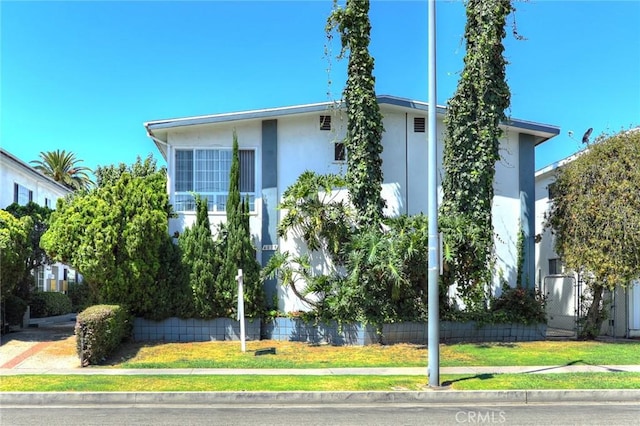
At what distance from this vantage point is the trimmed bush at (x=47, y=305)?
23359mm

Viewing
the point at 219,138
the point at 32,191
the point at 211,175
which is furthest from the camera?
the point at 32,191

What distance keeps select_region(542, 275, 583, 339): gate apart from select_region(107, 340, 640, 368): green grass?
2330 mm

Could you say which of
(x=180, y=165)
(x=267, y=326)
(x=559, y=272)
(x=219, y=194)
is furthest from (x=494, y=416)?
(x=559, y=272)

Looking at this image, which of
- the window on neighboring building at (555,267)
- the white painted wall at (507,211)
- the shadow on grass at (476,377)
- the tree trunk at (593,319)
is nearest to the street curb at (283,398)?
the shadow on grass at (476,377)

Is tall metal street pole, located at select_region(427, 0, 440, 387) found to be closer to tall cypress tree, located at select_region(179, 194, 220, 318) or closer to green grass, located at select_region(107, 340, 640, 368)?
green grass, located at select_region(107, 340, 640, 368)

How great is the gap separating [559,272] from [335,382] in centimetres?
1349

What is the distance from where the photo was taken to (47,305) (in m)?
23.9

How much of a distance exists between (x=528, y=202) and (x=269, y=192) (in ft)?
26.3

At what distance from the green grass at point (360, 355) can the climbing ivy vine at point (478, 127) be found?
6.54ft

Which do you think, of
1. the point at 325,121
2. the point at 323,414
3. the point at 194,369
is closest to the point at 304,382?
the point at 323,414

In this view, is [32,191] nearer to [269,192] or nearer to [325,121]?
[269,192]

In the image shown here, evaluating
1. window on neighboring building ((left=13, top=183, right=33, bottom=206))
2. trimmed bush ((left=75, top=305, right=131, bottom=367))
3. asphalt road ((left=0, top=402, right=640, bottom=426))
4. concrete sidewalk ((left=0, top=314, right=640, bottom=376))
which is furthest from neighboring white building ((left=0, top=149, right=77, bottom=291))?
asphalt road ((left=0, top=402, right=640, bottom=426))

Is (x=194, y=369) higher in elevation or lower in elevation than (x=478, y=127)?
lower

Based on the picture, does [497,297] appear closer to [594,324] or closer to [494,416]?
[594,324]
